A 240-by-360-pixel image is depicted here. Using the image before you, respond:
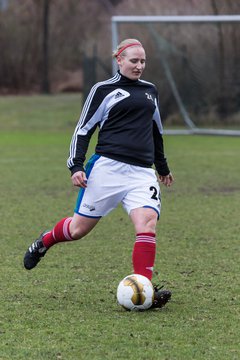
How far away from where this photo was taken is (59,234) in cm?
631

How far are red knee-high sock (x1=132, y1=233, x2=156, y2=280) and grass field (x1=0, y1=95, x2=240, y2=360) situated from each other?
27cm

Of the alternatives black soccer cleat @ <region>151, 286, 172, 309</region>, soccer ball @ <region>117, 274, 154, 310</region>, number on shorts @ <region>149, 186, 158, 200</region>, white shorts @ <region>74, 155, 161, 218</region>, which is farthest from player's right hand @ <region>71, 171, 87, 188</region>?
black soccer cleat @ <region>151, 286, 172, 309</region>

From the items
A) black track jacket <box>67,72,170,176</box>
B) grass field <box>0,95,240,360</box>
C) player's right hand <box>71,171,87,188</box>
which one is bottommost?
grass field <box>0,95,240,360</box>

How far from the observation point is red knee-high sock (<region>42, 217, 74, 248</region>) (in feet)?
20.5

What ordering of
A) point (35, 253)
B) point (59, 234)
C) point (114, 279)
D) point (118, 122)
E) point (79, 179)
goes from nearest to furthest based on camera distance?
point (79, 179) → point (118, 122) → point (59, 234) → point (35, 253) → point (114, 279)

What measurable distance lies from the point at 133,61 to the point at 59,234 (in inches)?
51.1

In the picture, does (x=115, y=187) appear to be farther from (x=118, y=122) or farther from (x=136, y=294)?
(x=136, y=294)

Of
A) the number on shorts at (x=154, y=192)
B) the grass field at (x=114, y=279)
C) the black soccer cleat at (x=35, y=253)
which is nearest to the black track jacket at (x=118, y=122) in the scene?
the number on shorts at (x=154, y=192)

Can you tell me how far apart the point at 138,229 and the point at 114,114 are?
0.76 metres

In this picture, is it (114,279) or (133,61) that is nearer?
(133,61)

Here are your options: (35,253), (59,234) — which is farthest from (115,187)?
(35,253)

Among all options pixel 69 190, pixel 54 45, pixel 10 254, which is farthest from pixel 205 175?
pixel 54 45

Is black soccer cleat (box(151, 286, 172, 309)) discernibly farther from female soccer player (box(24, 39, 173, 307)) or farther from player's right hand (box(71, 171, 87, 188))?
player's right hand (box(71, 171, 87, 188))

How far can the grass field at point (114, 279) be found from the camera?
4.83m
